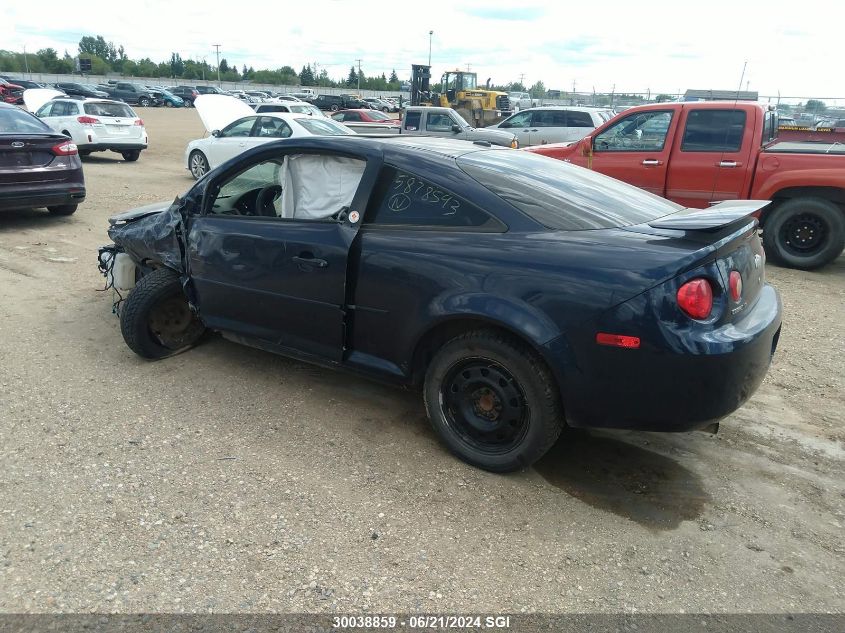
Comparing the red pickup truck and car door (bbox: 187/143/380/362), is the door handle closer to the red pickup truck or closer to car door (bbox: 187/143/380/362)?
car door (bbox: 187/143/380/362)

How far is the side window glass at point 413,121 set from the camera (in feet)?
55.2

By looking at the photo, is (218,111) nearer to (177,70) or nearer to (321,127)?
(321,127)

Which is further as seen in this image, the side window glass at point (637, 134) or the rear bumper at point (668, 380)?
the side window glass at point (637, 134)

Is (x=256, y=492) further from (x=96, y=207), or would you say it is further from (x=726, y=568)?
(x=96, y=207)

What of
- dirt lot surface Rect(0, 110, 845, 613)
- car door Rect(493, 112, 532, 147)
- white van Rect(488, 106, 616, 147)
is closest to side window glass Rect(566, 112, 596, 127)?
white van Rect(488, 106, 616, 147)

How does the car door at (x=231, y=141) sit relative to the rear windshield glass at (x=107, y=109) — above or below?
below

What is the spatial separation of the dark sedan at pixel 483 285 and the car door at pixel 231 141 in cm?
919

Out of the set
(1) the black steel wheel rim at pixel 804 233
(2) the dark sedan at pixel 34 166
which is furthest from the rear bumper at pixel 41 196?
(1) the black steel wheel rim at pixel 804 233

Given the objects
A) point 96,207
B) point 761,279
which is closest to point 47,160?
point 96,207

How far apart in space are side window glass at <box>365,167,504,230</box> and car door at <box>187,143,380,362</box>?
0.29 ft

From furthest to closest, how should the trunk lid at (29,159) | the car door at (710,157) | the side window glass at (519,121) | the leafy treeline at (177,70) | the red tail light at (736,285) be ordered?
1. the leafy treeline at (177,70)
2. the side window glass at (519,121)
3. the trunk lid at (29,159)
4. the car door at (710,157)
5. the red tail light at (736,285)

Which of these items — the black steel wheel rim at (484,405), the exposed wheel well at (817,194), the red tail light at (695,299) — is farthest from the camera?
the exposed wheel well at (817,194)

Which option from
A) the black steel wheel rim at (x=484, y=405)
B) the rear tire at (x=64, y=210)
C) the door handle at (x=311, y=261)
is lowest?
the rear tire at (x=64, y=210)

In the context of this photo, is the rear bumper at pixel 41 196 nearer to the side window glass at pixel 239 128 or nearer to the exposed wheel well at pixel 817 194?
the side window glass at pixel 239 128
